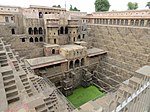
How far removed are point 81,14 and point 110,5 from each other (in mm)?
14267

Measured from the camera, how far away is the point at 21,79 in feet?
19.2

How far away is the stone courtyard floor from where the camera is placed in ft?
44.3

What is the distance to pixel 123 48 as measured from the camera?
53.6ft

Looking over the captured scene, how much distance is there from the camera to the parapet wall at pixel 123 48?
14312mm

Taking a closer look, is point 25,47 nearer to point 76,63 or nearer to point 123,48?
point 76,63

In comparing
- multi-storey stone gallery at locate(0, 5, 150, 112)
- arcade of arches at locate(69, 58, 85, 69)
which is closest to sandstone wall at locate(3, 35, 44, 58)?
multi-storey stone gallery at locate(0, 5, 150, 112)

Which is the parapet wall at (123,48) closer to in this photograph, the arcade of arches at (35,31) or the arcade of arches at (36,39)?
Result: the arcade of arches at (36,39)

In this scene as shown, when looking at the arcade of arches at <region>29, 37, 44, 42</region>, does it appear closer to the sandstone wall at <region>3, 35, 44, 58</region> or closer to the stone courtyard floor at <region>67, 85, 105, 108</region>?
the sandstone wall at <region>3, 35, 44, 58</region>

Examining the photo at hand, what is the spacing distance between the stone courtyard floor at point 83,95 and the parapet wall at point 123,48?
3.23 metres

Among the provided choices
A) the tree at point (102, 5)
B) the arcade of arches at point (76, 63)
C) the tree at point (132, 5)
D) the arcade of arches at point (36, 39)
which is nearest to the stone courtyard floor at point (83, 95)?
the arcade of arches at point (76, 63)

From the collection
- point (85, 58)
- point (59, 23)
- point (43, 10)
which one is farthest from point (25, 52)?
point (43, 10)

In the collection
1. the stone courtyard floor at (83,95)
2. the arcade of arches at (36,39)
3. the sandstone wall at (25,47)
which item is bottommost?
the stone courtyard floor at (83,95)

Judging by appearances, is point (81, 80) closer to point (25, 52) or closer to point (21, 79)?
point (25, 52)

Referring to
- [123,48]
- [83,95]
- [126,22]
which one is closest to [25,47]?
[83,95]
